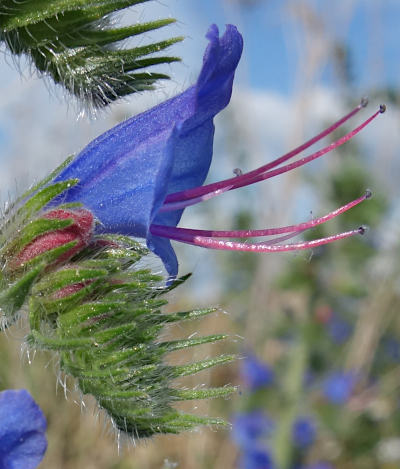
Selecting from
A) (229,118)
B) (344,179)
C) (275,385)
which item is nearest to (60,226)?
(344,179)

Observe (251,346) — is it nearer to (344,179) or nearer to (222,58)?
(344,179)

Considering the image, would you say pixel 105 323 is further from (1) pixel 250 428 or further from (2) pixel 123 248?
(1) pixel 250 428

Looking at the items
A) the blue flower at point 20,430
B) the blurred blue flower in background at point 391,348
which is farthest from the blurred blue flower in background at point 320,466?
the blue flower at point 20,430

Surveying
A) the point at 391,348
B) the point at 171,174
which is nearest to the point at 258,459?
the point at 391,348

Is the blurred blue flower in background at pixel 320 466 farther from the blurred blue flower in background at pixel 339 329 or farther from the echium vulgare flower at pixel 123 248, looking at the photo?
the echium vulgare flower at pixel 123 248

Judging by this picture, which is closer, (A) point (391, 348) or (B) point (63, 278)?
(B) point (63, 278)

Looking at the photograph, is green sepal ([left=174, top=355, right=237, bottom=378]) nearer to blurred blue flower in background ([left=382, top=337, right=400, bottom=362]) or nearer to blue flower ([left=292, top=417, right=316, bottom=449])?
blue flower ([left=292, top=417, right=316, bottom=449])
